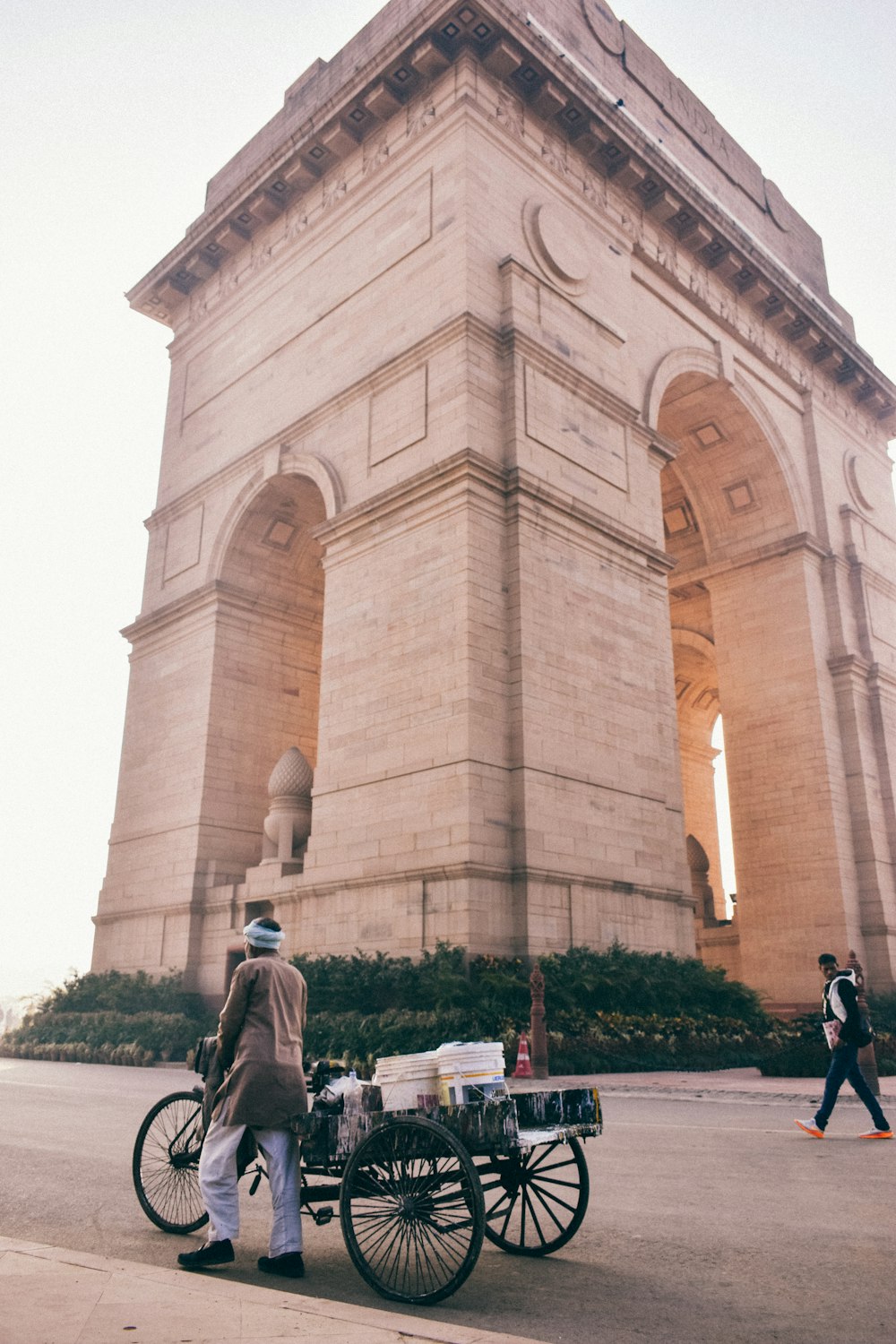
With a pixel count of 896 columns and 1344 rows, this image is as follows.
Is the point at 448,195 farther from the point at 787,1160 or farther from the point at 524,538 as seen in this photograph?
the point at 787,1160

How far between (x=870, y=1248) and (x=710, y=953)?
21336 millimetres

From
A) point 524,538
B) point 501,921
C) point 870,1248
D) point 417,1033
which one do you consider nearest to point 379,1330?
point 870,1248

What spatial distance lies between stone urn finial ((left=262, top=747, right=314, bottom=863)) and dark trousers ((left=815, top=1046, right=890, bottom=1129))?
12.2m

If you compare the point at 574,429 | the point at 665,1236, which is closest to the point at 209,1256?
the point at 665,1236

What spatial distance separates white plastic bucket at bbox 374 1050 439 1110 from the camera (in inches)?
171

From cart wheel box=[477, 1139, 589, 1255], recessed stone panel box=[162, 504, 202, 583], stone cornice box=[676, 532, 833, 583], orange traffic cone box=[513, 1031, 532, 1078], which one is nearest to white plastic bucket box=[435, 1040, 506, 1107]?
cart wheel box=[477, 1139, 589, 1255]

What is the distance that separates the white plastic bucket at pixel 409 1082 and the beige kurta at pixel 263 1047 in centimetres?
37

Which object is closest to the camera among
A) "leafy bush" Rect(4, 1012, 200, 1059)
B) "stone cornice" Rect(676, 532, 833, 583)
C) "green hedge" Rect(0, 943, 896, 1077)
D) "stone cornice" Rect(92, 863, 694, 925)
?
"green hedge" Rect(0, 943, 896, 1077)

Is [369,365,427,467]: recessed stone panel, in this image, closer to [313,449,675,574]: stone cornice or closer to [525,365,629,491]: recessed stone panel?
[313,449,675,574]: stone cornice

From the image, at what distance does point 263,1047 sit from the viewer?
450 centimetres

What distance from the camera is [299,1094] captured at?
4.47m

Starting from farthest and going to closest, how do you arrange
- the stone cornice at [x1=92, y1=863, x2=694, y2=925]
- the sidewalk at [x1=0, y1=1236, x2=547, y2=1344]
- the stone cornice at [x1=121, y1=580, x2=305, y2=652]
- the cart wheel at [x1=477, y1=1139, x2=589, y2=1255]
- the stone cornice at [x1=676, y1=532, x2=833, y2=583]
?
the stone cornice at [x1=676, y1=532, x2=833, y2=583], the stone cornice at [x1=121, y1=580, x2=305, y2=652], the stone cornice at [x1=92, y1=863, x2=694, y2=925], the cart wheel at [x1=477, y1=1139, x2=589, y2=1255], the sidewalk at [x1=0, y1=1236, x2=547, y2=1344]

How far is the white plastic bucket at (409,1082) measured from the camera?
4.34 meters

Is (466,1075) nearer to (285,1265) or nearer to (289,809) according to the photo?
(285,1265)
